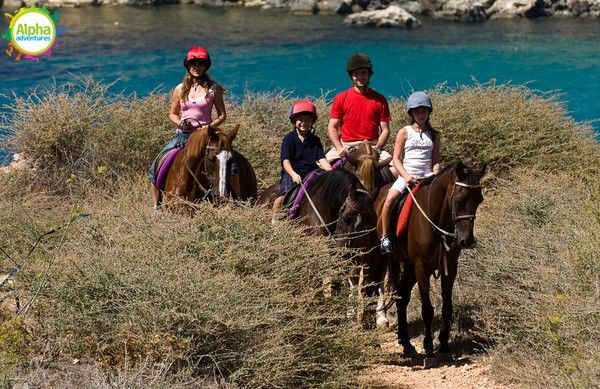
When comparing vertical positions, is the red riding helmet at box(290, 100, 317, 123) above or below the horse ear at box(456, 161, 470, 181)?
above

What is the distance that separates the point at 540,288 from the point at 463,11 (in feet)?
147

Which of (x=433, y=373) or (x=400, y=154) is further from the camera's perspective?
(x=400, y=154)

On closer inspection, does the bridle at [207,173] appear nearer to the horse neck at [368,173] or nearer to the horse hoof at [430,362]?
the horse neck at [368,173]

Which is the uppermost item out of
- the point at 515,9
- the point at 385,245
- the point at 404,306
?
the point at 385,245

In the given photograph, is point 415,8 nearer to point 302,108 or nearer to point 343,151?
point 343,151

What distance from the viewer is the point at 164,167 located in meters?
10.6

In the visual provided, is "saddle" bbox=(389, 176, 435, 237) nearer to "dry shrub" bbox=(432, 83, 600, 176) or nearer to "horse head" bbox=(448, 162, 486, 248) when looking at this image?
"horse head" bbox=(448, 162, 486, 248)

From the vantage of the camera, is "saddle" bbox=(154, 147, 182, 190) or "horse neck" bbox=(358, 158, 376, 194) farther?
"saddle" bbox=(154, 147, 182, 190)

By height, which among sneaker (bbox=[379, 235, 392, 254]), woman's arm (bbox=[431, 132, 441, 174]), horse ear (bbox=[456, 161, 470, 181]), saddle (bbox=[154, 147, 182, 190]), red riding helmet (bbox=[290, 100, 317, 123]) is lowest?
sneaker (bbox=[379, 235, 392, 254])

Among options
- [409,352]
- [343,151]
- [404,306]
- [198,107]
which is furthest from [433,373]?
[198,107]

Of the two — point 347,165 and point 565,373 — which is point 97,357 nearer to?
point 565,373

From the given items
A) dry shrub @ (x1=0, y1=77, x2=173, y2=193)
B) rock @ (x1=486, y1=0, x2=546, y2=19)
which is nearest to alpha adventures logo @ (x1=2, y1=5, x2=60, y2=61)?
dry shrub @ (x1=0, y1=77, x2=173, y2=193)

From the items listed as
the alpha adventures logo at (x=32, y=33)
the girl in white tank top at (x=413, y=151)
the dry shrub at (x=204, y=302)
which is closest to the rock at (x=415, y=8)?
the alpha adventures logo at (x=32, y=33)

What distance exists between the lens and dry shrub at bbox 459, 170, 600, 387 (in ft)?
23.5
